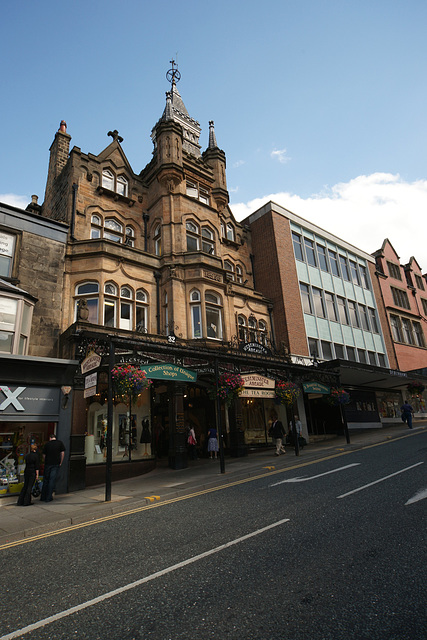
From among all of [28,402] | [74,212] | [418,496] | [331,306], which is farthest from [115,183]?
[418,496]

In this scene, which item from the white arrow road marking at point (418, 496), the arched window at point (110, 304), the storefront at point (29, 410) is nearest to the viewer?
the white arrow road marking at point (418, 496)

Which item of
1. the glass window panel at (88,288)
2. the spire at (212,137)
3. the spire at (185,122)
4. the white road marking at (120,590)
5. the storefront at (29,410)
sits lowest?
the white road marking at (120,590)

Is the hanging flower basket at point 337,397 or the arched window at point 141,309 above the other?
the arched window at point 141,309

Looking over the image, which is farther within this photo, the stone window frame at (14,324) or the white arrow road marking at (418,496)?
the stone window frame at (14,324)

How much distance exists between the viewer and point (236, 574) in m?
4.27

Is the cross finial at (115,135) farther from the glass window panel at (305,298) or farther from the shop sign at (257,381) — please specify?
the shop sign at (257,381)

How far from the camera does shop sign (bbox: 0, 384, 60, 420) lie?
1184 centimetres

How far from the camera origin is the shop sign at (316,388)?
17.7 metres

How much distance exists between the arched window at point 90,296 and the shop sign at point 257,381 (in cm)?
749

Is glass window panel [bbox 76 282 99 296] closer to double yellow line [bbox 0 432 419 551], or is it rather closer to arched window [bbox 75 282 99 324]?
arched window [bbox 75 282 99 324]

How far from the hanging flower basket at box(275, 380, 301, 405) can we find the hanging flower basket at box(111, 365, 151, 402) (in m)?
7.27

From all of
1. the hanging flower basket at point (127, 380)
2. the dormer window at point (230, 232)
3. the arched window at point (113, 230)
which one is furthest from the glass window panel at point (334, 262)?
the hanging flower basket at point (127, 380)

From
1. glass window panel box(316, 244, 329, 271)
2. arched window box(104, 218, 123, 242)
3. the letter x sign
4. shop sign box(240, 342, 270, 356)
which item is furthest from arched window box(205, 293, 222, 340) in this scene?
glass window panel box(316, 244, 329, 271)

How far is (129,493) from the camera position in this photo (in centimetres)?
1052
